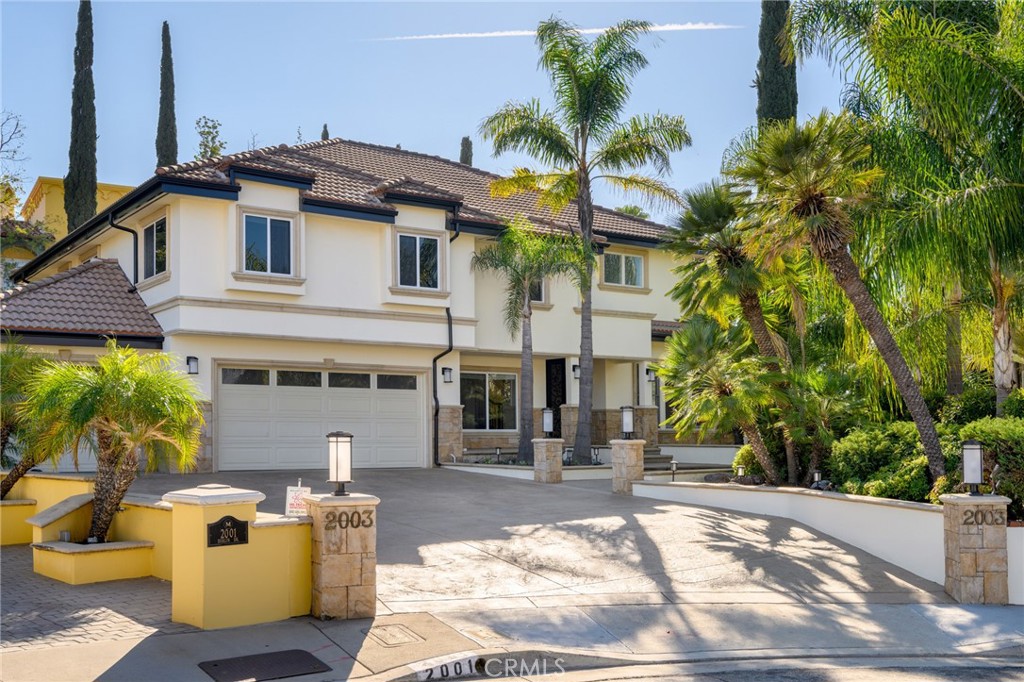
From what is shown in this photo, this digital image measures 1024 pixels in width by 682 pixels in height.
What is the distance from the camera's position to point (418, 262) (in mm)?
22391

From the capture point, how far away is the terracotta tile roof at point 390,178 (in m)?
20.4

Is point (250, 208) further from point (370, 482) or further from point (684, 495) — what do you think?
point (684, 495)

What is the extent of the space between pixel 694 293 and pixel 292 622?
11309mm

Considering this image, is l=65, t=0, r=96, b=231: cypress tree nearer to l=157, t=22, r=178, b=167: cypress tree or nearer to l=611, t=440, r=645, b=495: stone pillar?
l=157, t=22, r=178, b=167: cypress tree

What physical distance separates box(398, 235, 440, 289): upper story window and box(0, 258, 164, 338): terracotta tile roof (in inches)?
222

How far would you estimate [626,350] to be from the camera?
88.5 ft

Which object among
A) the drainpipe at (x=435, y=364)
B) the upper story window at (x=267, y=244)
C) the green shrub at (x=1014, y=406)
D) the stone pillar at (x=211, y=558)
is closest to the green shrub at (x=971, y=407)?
A: the green shrub at (x=1014, y=406)

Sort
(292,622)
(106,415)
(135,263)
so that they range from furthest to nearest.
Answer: (135,263) → (106,415) → (292,622)

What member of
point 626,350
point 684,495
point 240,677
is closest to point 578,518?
point 684,495

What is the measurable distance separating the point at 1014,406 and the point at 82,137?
28.1 m

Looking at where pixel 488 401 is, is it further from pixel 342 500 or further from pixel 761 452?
pixel 342 500

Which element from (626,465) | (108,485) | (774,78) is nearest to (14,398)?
(108,485)

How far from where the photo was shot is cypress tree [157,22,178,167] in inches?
1280

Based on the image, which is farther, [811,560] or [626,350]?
[626,350]
